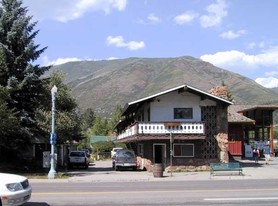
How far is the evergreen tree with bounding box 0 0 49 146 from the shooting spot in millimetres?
33812

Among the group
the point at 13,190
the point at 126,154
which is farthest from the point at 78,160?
the point at 13,190

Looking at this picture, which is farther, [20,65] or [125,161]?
[125,161]

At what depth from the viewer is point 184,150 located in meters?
38.3

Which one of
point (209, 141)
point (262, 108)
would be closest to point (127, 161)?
point (209, 141)

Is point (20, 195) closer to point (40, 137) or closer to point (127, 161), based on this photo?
point (40, 137)

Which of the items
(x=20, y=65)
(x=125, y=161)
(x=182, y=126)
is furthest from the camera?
(x=125, y=161)

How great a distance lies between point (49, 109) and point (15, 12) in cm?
872

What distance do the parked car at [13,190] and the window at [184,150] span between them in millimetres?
25796

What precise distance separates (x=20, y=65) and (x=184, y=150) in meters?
14.3

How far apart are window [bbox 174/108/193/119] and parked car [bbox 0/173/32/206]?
86.5 feet

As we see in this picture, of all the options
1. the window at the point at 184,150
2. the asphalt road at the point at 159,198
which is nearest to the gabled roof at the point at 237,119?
the window at the point at 184,150

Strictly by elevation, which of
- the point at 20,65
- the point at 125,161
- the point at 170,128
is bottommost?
the point at 125,161

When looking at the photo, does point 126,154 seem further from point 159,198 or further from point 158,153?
point 159,198

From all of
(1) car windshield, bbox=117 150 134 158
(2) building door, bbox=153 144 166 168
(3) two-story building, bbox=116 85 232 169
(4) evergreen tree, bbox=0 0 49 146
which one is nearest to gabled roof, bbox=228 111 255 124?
(3) two-story building, bbox=116 85 232 169
